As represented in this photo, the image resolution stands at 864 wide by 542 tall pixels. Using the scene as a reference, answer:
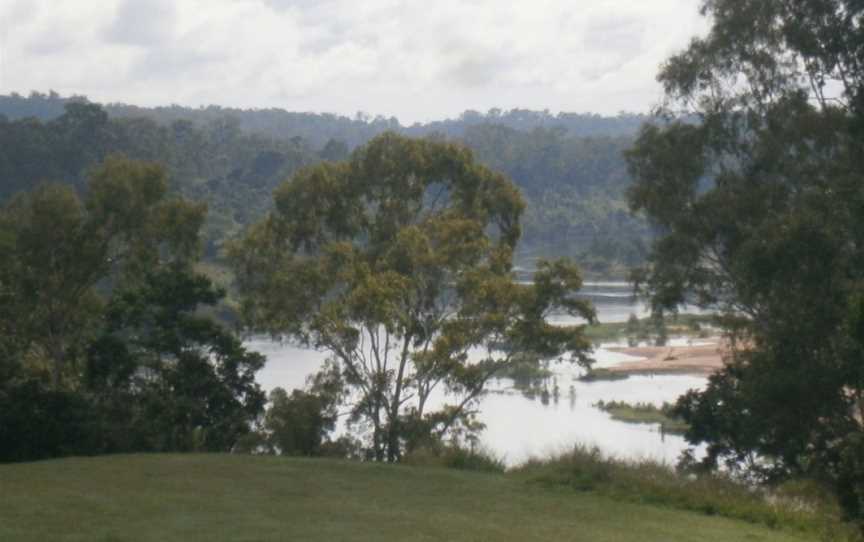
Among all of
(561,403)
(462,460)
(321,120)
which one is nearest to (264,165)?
(561,403)

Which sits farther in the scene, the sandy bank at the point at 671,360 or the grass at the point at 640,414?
the sandy bank at the point at 671,360

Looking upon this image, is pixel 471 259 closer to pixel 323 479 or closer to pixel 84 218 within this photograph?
pixel 84 218

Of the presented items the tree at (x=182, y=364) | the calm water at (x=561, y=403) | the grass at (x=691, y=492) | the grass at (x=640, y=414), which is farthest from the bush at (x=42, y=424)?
the grass at (x=640, y=414)

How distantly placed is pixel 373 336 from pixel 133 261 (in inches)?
214

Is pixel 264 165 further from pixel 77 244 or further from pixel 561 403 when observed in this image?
pixel 77 244

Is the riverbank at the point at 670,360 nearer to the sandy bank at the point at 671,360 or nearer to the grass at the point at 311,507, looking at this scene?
the sandy bank at the point at 671,360

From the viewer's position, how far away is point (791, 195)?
2297 cm

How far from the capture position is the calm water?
34.8 meters

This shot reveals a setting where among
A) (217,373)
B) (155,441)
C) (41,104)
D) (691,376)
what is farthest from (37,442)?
(41,104)

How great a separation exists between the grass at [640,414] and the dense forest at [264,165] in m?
6.53

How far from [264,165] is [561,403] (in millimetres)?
43033

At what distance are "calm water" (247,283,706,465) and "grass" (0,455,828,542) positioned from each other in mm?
15694

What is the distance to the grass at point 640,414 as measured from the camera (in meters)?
39.8

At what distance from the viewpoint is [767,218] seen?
21594 mm
